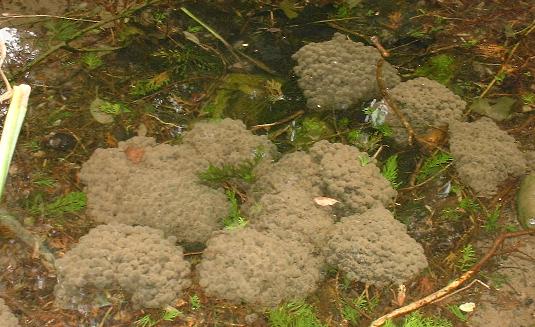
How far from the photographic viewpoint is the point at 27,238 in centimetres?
250

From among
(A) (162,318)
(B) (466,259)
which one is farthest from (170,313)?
(B) (466,259)

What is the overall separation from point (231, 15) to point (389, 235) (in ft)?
5.38

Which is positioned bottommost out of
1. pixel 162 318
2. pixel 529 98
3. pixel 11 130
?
pixel 162 318

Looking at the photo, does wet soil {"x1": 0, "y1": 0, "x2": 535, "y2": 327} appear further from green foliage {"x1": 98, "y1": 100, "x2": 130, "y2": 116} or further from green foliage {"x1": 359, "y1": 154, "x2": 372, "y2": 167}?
green foliage {"x1": 359, "y1": 154, "x2": 372, "y2": 167}

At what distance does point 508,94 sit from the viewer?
3.04 metres

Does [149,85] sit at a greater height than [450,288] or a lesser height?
greater

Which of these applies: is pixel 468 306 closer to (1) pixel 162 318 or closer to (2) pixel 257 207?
(2) pixel 257 207

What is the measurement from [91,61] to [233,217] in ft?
4.03

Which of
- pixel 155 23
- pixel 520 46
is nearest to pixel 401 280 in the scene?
pixel 520 46

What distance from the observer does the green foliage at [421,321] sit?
7.68 feet

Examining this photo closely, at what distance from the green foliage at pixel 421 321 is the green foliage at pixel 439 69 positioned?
1.31 meters

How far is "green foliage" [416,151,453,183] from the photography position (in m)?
2.77

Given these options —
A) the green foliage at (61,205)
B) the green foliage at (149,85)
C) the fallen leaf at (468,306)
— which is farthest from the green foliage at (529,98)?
the green foliage at (61,205)

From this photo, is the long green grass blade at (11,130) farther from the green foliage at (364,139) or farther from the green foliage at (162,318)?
the green foliage at (364,139)
